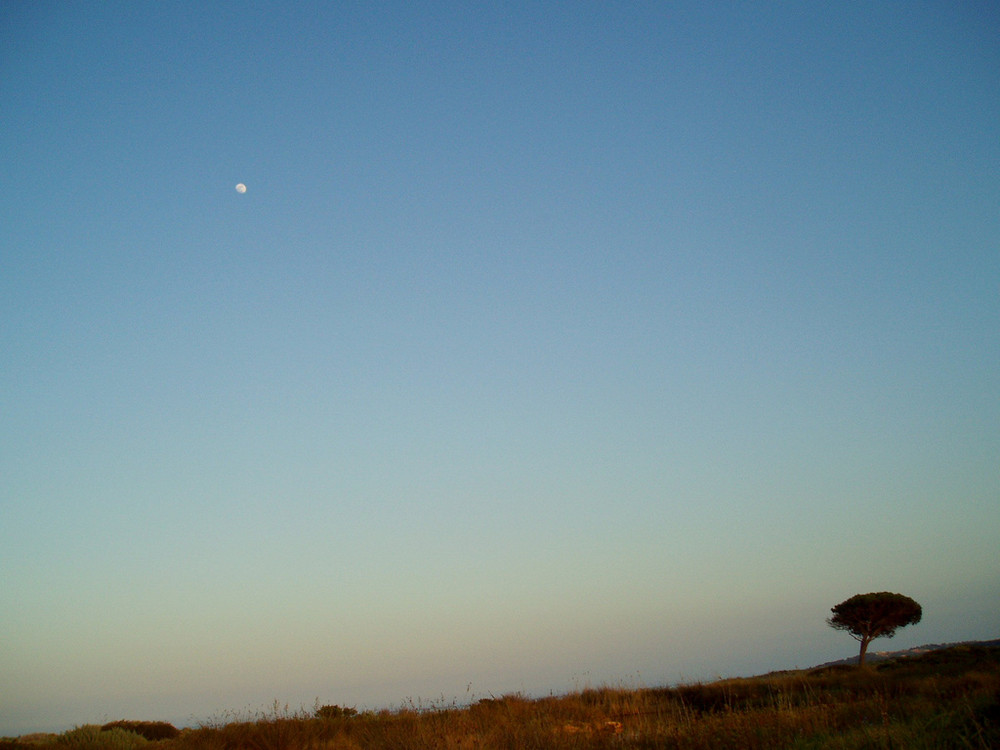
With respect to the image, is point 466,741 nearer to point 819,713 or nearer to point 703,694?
point 819,713

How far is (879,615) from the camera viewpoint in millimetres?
47000

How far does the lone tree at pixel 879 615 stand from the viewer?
46719mm

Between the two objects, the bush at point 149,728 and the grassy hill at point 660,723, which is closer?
the grassy hill at point 660,723

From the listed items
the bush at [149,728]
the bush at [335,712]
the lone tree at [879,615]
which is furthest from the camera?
the lone tree at [879,615]

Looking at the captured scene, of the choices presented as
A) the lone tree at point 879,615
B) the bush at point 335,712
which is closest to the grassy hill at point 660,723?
the bush at point 335,712

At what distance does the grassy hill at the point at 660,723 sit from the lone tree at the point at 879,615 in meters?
18.2

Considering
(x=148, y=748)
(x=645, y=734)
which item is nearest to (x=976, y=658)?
(x=645, y=734)

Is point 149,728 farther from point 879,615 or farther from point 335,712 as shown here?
point 879,615

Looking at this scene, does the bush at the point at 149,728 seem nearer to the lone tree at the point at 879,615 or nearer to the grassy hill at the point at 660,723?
the grassy hill at the point at 660,723

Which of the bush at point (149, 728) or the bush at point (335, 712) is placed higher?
the bush at point (335, 712)

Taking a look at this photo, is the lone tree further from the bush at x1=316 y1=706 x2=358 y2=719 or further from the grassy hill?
the bush at x1=316 y1=706 x2=358 y2=719

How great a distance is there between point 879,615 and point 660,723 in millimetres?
43408

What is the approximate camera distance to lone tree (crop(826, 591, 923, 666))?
46719 mm

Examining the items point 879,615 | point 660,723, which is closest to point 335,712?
point 660,723
